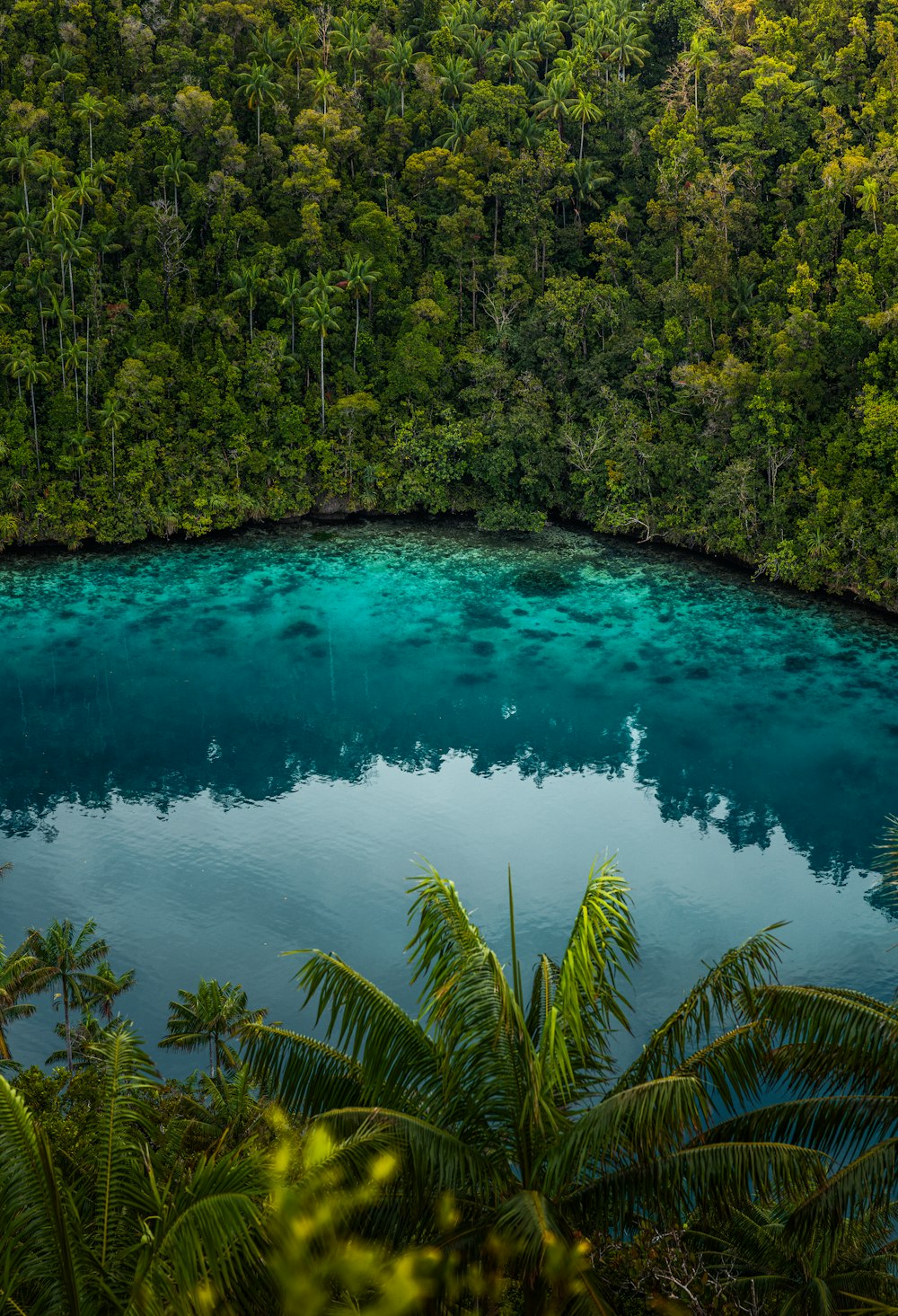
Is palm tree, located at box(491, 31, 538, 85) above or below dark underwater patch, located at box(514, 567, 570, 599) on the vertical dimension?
above

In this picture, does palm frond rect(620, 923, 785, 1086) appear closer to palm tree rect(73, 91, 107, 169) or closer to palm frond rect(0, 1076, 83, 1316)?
palm frond rect(0, 1076, 83, 1316)

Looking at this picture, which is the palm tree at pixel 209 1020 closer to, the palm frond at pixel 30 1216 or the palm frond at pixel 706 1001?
the palm frond at pixel 706 1001

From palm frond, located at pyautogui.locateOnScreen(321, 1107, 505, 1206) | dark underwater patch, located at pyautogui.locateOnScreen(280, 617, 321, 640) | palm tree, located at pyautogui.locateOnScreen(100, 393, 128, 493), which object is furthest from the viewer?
palm tree, located at pyautogui.locateOnScreen(100, 393, 128, 493)

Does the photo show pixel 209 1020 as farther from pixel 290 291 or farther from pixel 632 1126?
pixel 290 291

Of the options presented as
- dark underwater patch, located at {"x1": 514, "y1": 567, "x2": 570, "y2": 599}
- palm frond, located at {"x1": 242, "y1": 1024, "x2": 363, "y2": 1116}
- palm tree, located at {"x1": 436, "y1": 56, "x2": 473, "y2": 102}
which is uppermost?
palm tree, located at {"x1": 436, "y1": 56, "x2": 473, "y2": 102}

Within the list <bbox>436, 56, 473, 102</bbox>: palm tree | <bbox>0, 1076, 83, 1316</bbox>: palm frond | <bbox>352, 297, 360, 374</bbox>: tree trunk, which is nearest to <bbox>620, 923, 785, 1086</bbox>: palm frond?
<bbox>0, 1076, 83, 1316</bbox>: palm frond

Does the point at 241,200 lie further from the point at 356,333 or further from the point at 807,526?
the point at 807,526
